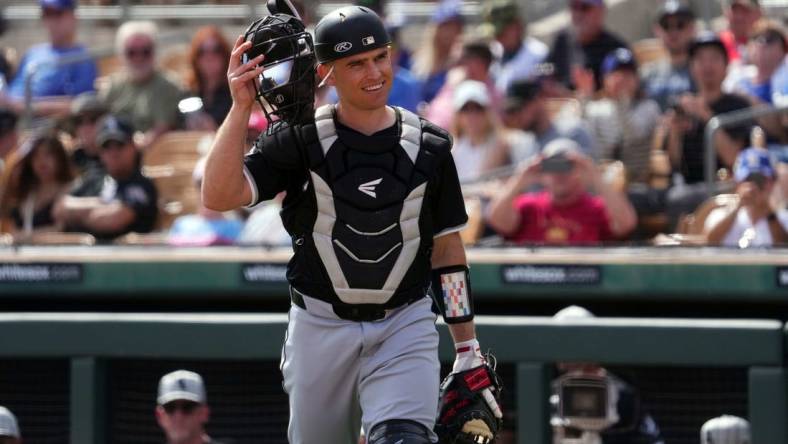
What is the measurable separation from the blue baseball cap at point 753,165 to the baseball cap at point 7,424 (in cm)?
354

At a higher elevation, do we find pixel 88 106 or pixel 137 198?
pixel 88 106

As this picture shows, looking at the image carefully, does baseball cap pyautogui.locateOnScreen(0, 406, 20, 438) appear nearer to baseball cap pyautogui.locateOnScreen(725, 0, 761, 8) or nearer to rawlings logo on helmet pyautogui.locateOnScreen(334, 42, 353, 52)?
rawlings logo on helmet pyautogui.locateOnScreen(334, 42, 353, 52)

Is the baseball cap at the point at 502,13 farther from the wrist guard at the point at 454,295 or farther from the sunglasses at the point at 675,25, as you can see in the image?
the wrist guard at the point at 454,295

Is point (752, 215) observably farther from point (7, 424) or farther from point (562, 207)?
point (7, 424)

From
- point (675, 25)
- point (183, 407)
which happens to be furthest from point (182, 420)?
point (675, 25)

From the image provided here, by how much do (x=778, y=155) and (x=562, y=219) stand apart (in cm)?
130

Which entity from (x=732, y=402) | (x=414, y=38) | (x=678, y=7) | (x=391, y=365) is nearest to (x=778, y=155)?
(x=678, y=7)

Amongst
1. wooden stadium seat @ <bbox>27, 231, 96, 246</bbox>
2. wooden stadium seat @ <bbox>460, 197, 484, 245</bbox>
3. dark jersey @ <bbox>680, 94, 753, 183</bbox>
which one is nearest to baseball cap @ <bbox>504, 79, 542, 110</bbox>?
dark jersey @ <bbox>680, 94, 753, 183</bbox>

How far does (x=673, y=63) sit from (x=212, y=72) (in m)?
2.95

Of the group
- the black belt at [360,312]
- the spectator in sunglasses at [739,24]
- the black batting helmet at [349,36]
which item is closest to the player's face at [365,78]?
the black batting helmet at [349,36]

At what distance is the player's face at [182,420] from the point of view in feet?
19.7

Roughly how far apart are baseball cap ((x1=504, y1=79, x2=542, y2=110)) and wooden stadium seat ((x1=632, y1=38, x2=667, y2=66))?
1.09m

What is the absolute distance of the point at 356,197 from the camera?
13.8 feet

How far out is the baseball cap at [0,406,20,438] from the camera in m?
6.25
